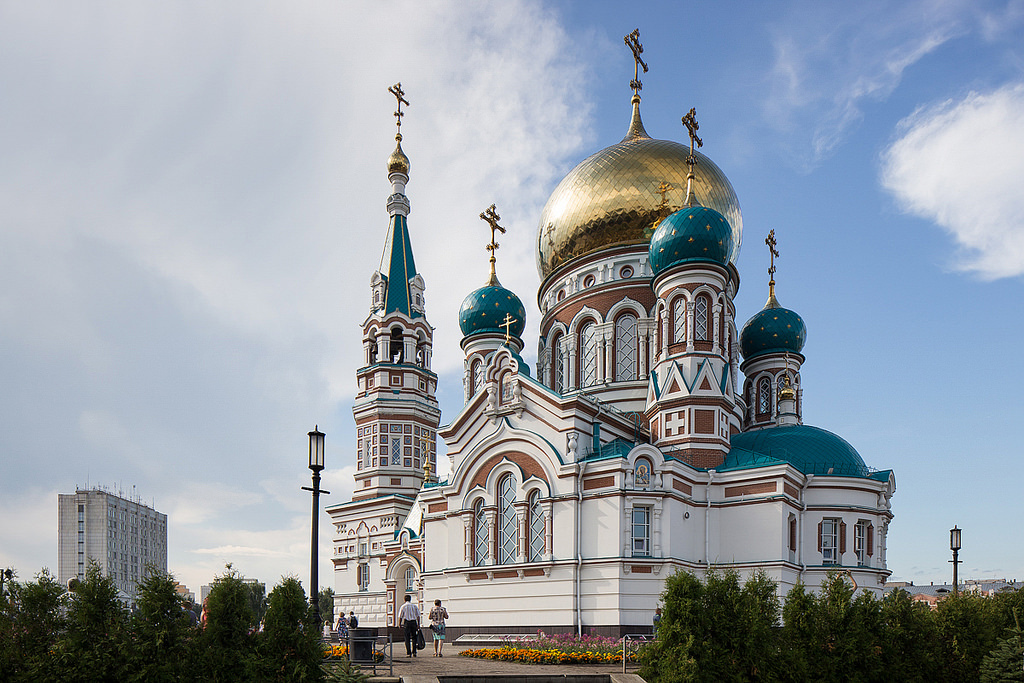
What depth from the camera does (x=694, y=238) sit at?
20.9 metres

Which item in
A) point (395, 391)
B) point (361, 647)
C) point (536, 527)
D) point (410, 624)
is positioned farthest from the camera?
point (395, 391)

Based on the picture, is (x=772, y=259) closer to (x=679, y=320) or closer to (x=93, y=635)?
(x=679, y=320)

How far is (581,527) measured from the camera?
1881 centimetres

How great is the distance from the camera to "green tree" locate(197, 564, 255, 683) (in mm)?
8820

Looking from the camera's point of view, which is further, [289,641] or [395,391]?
[395,391]

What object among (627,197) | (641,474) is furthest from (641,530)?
(627,197)

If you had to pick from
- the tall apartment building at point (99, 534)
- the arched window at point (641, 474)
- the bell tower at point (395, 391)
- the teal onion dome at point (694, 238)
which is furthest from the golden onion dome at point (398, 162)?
the tall apartment building at point (99, 534)

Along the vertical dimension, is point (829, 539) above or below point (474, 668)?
above

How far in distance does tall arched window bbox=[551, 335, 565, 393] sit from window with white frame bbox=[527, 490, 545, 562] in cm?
657

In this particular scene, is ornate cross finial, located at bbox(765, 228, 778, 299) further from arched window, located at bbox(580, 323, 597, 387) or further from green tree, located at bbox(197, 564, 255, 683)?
green tree, located at bbox(197, 564, 255, 683)

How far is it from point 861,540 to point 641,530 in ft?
20.9

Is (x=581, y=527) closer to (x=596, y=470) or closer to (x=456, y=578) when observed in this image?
(x=596, y=470)

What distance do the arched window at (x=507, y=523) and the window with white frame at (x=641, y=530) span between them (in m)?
3.13

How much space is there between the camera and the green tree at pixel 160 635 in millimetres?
8602
